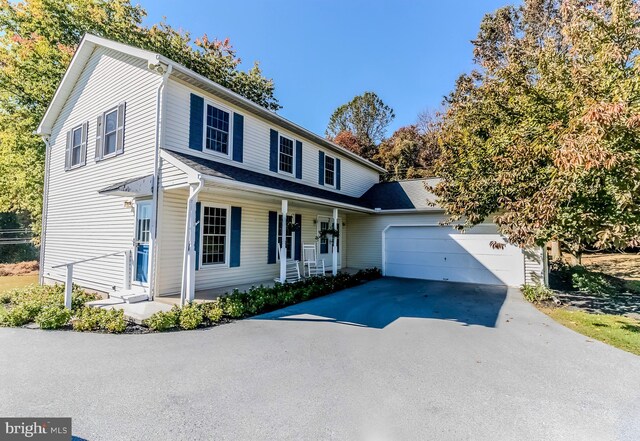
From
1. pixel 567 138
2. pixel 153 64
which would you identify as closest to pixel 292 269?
pixel 153 64

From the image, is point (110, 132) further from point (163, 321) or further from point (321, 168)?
point (321, 168)

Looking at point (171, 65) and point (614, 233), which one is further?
point (171, 65)

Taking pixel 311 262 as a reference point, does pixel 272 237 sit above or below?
above

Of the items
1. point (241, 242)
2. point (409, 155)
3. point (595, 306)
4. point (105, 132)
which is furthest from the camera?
point (409, 155)

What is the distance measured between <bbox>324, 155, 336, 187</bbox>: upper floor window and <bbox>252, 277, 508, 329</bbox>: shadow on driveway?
524 cm

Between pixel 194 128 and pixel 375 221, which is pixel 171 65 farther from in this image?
pixel 375 221

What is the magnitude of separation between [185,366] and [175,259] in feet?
13.4

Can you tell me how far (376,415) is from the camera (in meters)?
2.98

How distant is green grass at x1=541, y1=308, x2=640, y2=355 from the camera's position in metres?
5.11

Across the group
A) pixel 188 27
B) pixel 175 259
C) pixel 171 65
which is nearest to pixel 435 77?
pixel 188 27

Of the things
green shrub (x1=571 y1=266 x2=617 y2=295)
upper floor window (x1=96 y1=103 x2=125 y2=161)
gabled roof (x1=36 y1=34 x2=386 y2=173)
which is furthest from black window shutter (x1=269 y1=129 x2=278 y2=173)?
green shrub (x1=571 y1=266 x2=617 y2=295)

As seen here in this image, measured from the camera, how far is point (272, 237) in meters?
10.3

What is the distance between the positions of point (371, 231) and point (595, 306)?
7.63 metres

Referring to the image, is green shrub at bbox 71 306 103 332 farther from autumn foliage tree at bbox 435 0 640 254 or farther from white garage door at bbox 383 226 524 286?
white garage door at bbox 383 226 524 286
